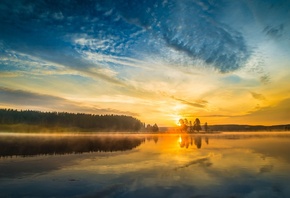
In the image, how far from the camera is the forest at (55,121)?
518 ft

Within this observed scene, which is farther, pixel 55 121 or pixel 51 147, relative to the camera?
pixel 55 121

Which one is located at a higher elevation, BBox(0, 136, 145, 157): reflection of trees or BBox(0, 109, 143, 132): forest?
BBox(0, 109, 143, 132): forest

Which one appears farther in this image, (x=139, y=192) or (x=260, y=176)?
(x=260, y=176)

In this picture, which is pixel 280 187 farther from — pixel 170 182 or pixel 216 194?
pixel 170 182

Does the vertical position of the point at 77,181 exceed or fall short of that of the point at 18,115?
it falls short

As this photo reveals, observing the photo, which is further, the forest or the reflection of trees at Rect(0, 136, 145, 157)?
Answer: the forest

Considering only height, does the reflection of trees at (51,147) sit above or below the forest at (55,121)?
below

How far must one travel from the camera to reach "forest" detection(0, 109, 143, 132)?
518ft

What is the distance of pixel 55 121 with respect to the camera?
173m

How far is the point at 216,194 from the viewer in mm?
15781

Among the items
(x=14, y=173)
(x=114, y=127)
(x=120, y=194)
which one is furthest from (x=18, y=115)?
(x=120, y=194)

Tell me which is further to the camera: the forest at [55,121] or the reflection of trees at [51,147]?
the forest at [55,121]

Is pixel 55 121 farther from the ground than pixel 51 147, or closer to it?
farther from the ground

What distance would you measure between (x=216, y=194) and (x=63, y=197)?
10407 mm
